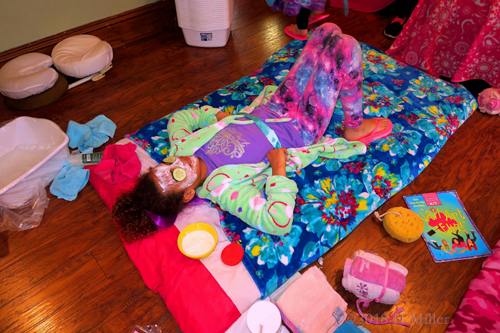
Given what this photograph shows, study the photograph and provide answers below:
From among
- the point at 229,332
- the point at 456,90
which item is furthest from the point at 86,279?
the point at 456,90

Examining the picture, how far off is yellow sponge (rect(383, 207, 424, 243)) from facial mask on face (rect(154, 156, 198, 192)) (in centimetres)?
90

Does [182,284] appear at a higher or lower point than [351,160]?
lower

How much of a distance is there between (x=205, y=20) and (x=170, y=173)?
63.9 inches

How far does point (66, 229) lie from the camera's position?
152 centimetres

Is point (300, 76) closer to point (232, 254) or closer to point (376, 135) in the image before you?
point (376, 135)

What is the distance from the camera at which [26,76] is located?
6.66 feet

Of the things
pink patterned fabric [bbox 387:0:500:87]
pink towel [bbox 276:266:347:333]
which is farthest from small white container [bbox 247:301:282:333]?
pink patterned fabric [bbox 387:0:500:87]

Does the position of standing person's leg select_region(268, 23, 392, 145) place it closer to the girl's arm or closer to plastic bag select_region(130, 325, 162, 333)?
the girl's arm

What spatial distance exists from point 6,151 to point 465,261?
237 centimetres

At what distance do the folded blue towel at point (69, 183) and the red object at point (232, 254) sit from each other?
906 mm

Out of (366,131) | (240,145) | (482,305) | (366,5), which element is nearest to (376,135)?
(366,131)

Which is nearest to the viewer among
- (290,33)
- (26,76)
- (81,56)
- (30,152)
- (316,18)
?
(30,152)

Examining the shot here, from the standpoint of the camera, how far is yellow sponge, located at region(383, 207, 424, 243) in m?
1.34

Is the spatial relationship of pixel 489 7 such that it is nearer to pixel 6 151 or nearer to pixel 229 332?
pixel 229 332
